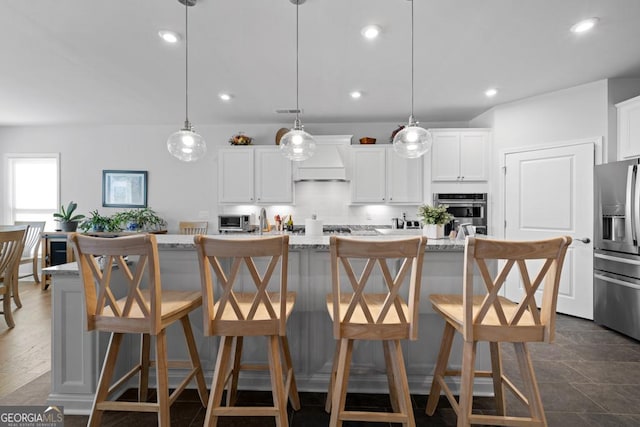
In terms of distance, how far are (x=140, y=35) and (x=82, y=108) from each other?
2.63 metres

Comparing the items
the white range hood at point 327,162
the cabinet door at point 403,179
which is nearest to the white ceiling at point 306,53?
the white range hood at point 327,162

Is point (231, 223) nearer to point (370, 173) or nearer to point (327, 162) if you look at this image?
point (327, 162)

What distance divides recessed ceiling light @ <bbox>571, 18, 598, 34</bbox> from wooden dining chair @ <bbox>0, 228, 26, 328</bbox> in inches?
212

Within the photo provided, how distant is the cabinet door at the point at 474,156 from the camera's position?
4.41 meters

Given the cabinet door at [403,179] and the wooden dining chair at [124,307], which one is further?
the cabinet door at [403,179]

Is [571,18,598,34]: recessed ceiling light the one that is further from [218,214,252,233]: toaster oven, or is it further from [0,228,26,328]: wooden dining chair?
[0,228,26,328]: wooden dining chair

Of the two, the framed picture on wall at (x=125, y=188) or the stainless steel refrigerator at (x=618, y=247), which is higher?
the framed picture on wall at (x=125, y=188)

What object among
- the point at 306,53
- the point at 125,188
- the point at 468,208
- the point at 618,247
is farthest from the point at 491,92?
the point at 125,188

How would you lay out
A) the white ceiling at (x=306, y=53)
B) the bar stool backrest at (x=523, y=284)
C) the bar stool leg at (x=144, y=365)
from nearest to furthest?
the bar stool backrest at (x=523, y=284) → the bar stool leg at (x=144, y=365) → the white ceiling at (x=306, y=53)

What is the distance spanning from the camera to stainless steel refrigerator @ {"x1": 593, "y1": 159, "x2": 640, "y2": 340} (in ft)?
9.50

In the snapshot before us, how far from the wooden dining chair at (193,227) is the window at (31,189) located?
232 centimetres

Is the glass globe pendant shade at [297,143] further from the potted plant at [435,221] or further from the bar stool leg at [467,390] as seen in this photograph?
the bar stool leg at [467,390]

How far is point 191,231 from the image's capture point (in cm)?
505

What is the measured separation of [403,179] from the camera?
183 inches
